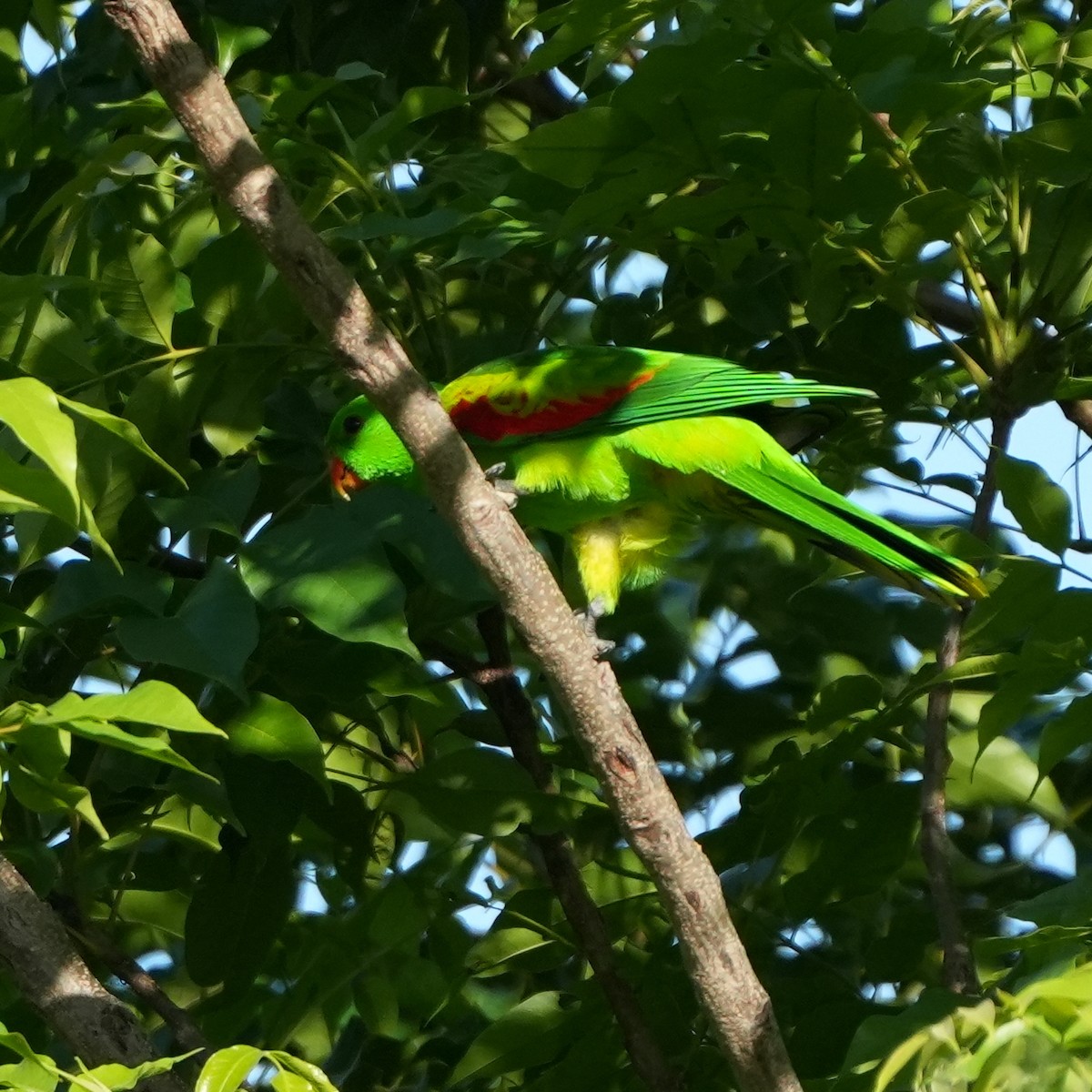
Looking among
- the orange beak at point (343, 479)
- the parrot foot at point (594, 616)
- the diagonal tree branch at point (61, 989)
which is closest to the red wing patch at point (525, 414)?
the orange beak at point (343, 479)

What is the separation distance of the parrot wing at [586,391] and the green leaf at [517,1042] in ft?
3.80

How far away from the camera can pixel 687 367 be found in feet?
9.83

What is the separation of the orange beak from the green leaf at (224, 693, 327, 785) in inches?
30.5

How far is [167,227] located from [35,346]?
1.60 ft

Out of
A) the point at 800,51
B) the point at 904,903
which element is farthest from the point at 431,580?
the point at 904,903

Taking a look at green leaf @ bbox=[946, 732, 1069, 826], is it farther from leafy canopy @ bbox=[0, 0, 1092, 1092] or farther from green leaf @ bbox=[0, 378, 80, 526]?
green leaf @ bbox=[0, 378, 80, 526]

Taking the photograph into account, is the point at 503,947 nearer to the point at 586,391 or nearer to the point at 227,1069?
the point at 586,391

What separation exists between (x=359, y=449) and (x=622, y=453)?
556 millimetres

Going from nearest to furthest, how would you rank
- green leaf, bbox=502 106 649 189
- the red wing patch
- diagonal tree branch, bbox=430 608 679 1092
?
green leaf, bbox=502 106 649 189 < diagonal tree branch, bbox=430 608 679 1092 < the red wing patch

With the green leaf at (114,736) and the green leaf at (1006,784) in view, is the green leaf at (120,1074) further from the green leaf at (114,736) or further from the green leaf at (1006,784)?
the green leaf at (1006,784)

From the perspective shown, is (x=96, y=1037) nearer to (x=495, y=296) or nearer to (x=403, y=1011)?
(x=403, y=1011)

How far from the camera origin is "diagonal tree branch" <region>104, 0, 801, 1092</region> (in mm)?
1833

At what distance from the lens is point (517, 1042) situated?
2459mm

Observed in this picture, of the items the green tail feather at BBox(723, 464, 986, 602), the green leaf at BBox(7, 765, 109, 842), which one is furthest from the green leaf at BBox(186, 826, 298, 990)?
the green tail feather at BBox(723, 464, 986, 602)
